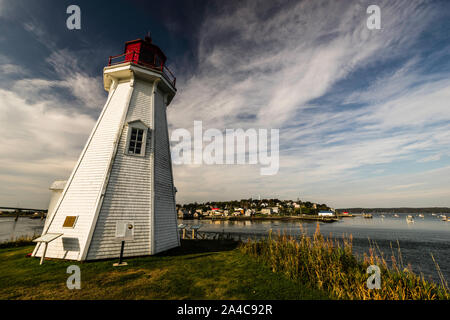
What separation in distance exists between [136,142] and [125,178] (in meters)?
2.33

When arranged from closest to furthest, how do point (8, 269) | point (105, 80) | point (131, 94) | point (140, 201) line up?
point (8, 269) → point (140, 201) → point (131, 94) → point (105, 80)

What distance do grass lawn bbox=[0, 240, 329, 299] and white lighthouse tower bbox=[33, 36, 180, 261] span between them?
828 mm

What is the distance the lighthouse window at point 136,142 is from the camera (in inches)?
441

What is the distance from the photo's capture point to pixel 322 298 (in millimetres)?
5680

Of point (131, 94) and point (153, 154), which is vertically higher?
point (131, 94)

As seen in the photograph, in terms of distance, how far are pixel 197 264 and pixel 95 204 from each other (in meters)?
5.89

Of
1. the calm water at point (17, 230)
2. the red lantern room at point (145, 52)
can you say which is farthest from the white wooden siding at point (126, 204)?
the calm water at point (17, 230)

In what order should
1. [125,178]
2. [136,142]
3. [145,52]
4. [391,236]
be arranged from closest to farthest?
[125,178] → [136,142] → [145,52] → [391,236]

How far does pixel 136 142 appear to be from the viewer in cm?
1127

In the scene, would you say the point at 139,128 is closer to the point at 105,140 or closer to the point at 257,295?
the point at 105,140

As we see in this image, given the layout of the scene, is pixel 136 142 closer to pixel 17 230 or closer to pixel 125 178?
pixel 125 178

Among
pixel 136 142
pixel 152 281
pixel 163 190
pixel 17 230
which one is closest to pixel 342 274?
pixel 152 281
